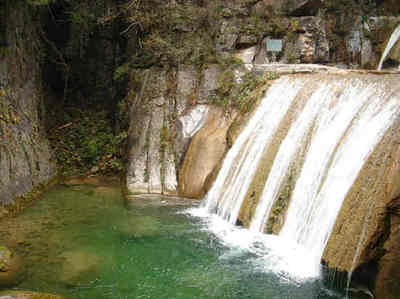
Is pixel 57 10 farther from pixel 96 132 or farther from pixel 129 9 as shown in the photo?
pixel 96 132

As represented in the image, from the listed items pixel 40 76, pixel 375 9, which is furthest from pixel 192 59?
pixel 375 9

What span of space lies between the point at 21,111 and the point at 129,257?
182 inches

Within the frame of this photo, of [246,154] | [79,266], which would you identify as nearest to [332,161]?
[246,154]

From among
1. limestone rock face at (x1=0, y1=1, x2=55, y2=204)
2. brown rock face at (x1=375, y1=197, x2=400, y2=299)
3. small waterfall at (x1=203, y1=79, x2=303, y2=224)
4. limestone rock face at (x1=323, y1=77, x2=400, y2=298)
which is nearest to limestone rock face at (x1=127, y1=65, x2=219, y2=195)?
small waterfall at (x1=203, y1=79, x2=303, y2=224)

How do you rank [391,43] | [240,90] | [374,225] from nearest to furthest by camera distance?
[374,225]
[240,90]
[391,43]

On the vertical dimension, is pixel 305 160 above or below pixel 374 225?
above

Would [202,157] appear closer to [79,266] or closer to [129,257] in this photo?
[129,257]

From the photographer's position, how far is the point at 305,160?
6082 mm

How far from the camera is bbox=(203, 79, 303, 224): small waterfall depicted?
23.0 ft

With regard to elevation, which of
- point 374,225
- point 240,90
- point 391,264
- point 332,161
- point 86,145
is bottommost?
point 391,264

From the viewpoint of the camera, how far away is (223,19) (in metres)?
11.7

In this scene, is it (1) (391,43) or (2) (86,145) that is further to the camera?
(1) (391,43)

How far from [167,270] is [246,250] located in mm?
1224

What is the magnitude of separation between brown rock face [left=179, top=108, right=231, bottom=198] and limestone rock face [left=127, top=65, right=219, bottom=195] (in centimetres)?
24
